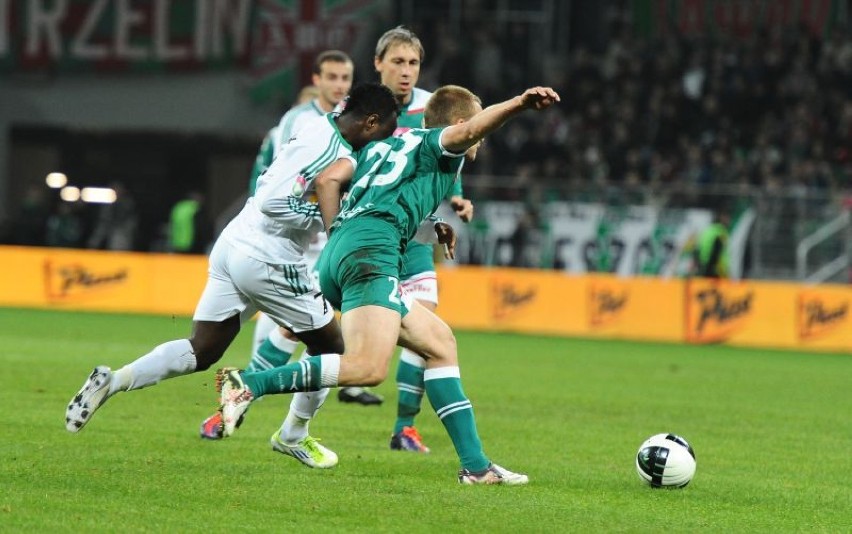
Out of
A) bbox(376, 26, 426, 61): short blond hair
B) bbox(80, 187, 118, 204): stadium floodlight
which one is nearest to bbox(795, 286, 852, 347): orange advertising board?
bbox(376, 26, 426, 61): short blond hair

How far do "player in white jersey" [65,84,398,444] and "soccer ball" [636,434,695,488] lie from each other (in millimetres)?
1708

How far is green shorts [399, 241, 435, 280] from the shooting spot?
354 inches

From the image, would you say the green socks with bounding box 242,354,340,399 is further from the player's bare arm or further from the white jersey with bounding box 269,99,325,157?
the white jersey with bounding box 269,99,325,157

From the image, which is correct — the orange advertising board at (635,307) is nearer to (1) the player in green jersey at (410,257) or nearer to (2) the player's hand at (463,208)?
(1) the player in green jersey at (410,257)

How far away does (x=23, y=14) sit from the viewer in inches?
Answer: 1208

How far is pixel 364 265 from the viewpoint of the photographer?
6957 millimetres

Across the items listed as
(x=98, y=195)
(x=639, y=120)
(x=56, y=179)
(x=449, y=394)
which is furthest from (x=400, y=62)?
(x=56, y=179)

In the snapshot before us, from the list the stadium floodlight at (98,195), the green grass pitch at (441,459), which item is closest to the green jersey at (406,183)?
the green grass pitch at (441,459)

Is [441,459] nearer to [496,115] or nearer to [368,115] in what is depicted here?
[368,115]

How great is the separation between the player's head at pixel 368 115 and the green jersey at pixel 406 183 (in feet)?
0.68

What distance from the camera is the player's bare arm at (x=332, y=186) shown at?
7379 mm

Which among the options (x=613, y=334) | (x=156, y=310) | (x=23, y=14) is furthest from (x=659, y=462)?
(x=23, y=14)

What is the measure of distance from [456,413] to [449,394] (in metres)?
0.10

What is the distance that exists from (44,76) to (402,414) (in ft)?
78.6
